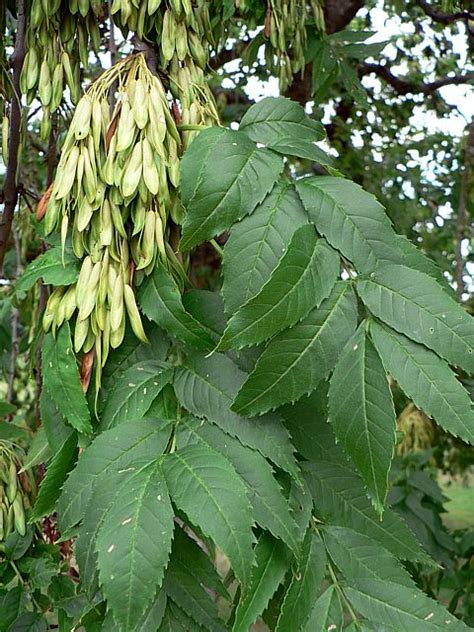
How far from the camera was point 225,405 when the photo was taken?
0.90 meters

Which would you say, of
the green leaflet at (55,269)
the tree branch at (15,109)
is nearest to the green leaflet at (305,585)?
the green leaflet at (55,269)

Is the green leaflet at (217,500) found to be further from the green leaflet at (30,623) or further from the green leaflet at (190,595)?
the green leaflet at (30,623)

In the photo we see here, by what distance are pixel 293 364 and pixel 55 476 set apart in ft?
1.08

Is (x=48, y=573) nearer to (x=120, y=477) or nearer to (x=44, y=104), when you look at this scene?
(x=120, y=477)

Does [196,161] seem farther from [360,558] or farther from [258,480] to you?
[360,558]

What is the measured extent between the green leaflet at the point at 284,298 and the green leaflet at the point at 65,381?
199 mm

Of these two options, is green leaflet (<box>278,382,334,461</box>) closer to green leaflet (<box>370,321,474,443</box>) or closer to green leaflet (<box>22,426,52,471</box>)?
green leaflet (<box>370,321,474,443</box>)

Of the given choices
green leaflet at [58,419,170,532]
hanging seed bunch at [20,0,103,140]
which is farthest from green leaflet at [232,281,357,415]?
hanging seed bunch at [20,0,103,140]

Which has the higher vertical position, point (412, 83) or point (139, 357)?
point (139, 357)

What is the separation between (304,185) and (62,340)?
336 millimetres

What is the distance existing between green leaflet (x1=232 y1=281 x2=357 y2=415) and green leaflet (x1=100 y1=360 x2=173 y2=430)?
0.12 meters

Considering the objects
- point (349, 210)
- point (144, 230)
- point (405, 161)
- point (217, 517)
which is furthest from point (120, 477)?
point (405, 161)

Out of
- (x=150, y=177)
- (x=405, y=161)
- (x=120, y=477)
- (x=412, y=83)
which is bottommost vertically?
(x=405, y=161)

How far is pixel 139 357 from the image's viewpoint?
1.00 metres
